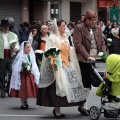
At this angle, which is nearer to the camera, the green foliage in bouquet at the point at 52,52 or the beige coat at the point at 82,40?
the green foliage in bouquet at the point at 52,52

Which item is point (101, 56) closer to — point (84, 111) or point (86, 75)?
point (86, 75)

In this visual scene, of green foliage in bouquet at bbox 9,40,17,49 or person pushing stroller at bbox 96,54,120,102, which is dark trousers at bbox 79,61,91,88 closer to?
person pushing stroller at bbox 96,54,120,102

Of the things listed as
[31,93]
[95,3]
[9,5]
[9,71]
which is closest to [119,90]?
[31,93]

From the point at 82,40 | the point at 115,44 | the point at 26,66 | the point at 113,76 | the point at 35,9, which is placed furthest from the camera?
the point at 35,9

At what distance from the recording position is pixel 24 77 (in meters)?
11.0

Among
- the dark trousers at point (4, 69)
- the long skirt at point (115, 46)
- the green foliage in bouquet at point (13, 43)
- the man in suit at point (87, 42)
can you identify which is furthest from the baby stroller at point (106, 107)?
the long skirt at point (115, 46)

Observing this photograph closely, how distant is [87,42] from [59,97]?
109cm

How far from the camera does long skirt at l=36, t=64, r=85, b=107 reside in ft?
30.9

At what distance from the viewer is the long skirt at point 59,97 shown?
9.41m

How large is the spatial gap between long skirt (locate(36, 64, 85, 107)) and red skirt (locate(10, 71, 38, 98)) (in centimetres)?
130

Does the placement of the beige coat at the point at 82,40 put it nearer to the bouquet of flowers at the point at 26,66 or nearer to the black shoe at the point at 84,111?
the black shoe at the point at 84,111

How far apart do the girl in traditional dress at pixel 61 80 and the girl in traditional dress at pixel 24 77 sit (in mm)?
1280

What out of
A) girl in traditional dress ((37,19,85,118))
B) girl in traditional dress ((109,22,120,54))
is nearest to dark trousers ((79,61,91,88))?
girl in traditional dress ((37,19,85,118))

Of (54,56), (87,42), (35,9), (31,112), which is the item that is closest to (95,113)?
(54,56)
